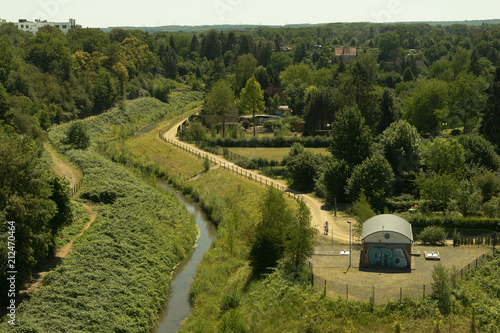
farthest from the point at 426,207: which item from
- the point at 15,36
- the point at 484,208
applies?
the point at 15,36

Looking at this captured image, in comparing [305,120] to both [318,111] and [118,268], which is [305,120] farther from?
[118,268]

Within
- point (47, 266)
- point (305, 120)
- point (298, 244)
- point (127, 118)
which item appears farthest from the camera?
point (127, 118)

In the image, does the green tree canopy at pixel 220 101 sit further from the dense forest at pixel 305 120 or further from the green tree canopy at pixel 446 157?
the green tree canopy at pixel 446 157

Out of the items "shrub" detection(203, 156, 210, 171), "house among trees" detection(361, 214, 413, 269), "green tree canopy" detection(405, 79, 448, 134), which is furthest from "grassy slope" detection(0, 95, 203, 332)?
"green tree canopy" detection(405, 79, 448, 134)

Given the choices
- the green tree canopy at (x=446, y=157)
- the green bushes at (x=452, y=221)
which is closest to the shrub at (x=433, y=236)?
the green bushes at (x=452, y=221)

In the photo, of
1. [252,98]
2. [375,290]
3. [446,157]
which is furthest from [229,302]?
[252,98]

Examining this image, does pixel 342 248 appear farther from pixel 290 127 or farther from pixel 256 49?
pixel 256 49
